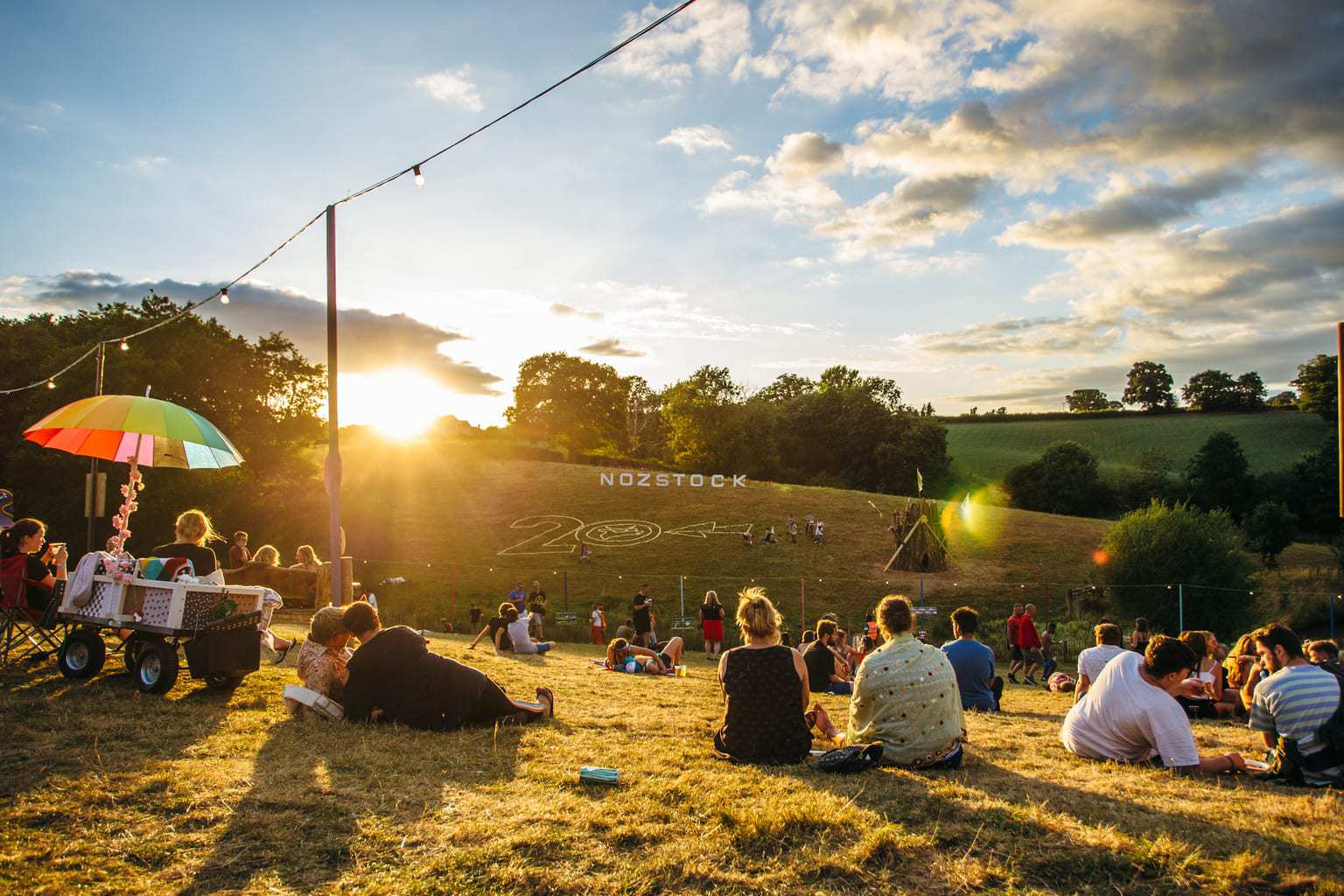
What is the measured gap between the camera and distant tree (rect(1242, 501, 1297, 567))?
5103 cm

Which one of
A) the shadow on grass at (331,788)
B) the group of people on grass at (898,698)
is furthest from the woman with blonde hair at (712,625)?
the shadow on grass at (331,788)

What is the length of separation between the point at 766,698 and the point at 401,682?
3257 mm

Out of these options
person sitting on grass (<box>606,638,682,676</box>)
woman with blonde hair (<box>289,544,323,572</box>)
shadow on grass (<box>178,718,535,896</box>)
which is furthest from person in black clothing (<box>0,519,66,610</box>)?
person sitting on grass (<box>606,638,682,676</box>)

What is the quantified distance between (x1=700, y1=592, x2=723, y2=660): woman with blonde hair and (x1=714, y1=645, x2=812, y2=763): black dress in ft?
43.9

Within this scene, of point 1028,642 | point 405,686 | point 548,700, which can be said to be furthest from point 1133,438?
point 405,686

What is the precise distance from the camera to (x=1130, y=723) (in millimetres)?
6250

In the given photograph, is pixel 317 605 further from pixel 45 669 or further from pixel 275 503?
pixel 275 503

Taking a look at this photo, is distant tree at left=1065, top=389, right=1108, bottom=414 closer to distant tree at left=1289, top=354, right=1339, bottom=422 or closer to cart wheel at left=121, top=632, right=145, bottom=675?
distant tree at left=1289, top=354, right=1339, bottom=422

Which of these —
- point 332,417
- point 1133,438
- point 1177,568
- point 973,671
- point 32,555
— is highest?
point 1133,438

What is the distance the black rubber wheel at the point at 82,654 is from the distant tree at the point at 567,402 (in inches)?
2688

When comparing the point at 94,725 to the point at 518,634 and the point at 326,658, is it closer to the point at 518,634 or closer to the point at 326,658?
the point at 326,658

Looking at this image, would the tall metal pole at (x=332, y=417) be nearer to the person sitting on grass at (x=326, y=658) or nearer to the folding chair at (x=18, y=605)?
the folding chair at (x=18, y=605)

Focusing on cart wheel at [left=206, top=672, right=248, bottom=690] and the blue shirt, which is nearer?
cart wheel at [left=206, top=672, right=248, bottom=690]

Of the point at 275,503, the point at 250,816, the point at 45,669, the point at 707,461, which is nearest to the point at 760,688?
the point at 250,816
